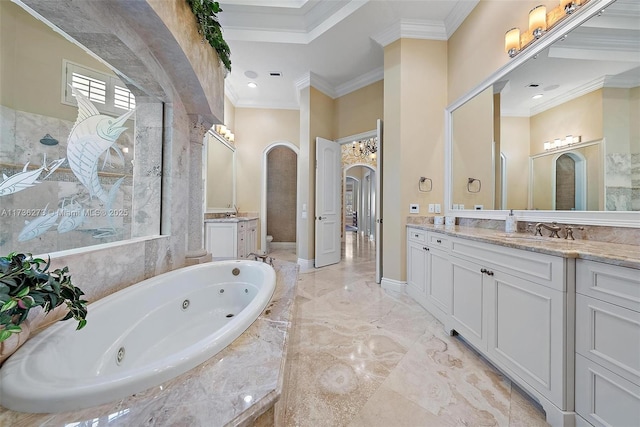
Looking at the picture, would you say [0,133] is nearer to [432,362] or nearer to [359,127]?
[432,362]

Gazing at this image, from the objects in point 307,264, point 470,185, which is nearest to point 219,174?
point 307,264

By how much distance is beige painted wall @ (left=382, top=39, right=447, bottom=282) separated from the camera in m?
2.84

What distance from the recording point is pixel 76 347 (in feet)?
3.21

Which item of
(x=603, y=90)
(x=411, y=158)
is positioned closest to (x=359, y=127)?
(x=411, y=158)

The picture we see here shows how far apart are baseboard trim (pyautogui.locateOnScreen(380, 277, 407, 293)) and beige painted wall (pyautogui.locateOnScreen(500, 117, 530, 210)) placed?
1.40 metres

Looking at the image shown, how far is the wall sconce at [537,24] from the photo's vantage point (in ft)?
5.07

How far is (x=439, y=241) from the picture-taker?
7.00ft

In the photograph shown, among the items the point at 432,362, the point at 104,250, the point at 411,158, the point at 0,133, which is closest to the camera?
the point at 0,133

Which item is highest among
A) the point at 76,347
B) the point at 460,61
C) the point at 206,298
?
the point at 460,61

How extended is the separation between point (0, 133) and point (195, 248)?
58.7 inches

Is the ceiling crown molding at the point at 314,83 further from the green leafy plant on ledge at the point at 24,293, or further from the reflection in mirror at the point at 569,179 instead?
the green leafy plant on ledge at the point at 24,293

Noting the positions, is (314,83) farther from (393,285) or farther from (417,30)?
(393,285)

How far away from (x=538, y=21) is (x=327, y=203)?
10.1ft

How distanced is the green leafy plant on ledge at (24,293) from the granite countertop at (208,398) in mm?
255
